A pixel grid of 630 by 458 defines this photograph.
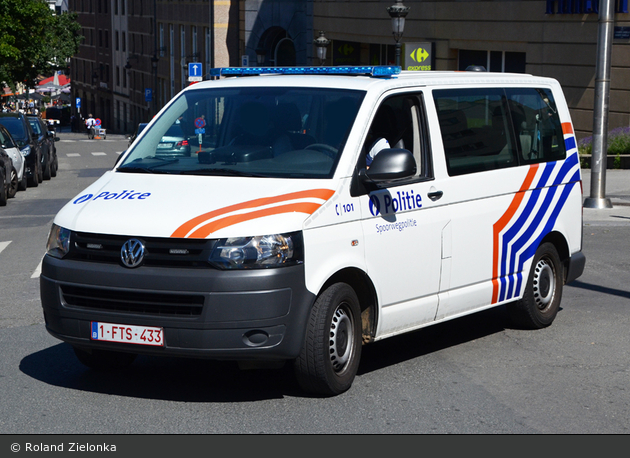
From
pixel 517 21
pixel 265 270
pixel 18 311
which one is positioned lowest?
pixel 18 311

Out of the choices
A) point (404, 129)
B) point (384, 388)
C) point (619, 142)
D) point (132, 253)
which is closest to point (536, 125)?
point (404, 129)

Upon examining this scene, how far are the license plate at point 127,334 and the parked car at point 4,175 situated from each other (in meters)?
14.8

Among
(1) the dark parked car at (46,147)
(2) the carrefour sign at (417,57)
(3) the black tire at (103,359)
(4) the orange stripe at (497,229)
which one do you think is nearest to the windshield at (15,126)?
(1) the dark parked car at (46,147)

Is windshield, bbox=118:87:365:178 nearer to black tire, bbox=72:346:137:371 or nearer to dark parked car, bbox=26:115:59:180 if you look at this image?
black tire, bbox=72:346:137:371

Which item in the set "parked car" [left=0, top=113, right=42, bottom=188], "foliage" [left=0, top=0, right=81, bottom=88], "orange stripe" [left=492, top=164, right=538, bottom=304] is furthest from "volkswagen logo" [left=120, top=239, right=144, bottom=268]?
"foliage" [left=0, top=0, right=81, bottom=88]

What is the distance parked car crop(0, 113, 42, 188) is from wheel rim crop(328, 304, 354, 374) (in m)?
19.8

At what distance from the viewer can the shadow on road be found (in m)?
6.37

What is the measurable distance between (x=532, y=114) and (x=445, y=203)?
1709 mm

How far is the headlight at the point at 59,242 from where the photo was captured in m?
6.07

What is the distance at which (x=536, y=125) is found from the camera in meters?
8.28

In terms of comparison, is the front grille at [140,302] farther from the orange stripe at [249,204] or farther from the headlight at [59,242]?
the orange stripe at [249,204]
